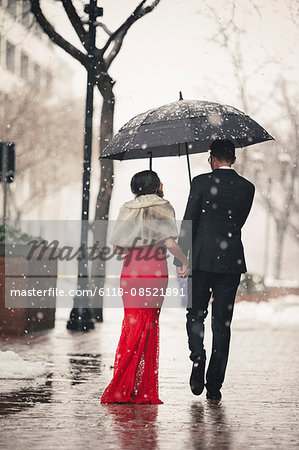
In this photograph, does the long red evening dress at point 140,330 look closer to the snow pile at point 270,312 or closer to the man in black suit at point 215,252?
the man in black suit at point 215,252

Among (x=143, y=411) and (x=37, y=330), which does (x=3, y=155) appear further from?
(x=143, y=411)

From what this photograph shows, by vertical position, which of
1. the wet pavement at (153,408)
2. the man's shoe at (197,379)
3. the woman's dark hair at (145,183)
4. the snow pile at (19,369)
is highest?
the woman's dark hair at (145,183)

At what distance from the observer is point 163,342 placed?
14.4 metres

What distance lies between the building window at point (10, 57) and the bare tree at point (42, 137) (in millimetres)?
10492


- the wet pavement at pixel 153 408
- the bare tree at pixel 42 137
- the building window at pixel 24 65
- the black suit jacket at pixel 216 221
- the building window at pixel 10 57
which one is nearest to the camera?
the wet pavement at pixel 153 408

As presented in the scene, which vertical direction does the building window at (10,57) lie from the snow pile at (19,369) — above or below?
above

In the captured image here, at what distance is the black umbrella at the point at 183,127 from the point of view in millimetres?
8297

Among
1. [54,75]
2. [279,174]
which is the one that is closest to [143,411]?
[279,174]

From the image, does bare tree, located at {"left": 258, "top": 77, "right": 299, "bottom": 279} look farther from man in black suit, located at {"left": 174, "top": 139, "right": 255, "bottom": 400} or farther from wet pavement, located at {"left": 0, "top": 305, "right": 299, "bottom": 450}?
man in black suit, located at {"left": 174, "top": 139, "right": 255, "bottom": 400}

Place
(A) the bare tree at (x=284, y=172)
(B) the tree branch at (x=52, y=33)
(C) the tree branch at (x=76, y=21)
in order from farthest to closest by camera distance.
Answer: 1. (A) the bare tree at (x=284, y=172)
2. (C) the tree branch at (x=76, y=21)
3. (B) the tree branch at (x=52, y=33)

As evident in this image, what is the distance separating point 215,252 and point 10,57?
53.6 metres

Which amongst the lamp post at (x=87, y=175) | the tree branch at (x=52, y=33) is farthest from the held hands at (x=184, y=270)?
the tree branch at (x=52, y=33)

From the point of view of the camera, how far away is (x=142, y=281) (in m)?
7.89

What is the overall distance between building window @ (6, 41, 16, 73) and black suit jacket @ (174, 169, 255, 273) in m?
52.5
